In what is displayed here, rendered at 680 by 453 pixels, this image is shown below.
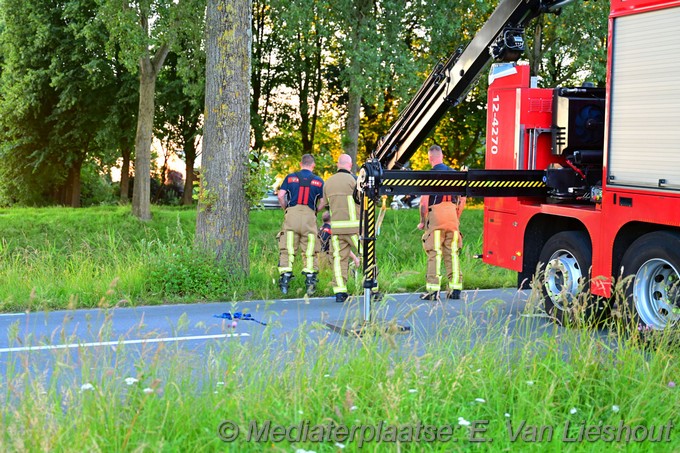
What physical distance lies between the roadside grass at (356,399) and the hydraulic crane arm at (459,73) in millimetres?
5282

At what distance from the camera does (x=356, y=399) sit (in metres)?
4.85

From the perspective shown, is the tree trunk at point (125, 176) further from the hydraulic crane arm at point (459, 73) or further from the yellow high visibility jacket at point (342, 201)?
the yellow high visibility jacket at point (342, 201)

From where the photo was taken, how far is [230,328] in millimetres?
5340

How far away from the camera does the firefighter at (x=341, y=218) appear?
37.3ft

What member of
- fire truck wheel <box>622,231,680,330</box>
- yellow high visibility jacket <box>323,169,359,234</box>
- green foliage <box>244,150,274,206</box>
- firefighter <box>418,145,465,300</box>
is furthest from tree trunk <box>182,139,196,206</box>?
fire truck wheel <box>622,231,680,330</box>

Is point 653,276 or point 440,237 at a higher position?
point 440,237

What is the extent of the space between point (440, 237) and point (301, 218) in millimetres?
1803

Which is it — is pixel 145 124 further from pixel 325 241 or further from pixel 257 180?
pixel 257 180

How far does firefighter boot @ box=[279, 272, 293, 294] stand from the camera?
1177 centimetres

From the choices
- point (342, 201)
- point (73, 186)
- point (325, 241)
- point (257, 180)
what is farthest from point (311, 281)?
point (73, 186)

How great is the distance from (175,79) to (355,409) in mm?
32371

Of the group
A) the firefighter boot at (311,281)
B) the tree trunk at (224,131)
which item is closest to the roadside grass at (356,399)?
the firefighter boot at (311,281)

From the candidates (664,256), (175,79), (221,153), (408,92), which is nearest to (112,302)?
(221,153)

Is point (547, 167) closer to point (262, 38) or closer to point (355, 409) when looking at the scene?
point (355, 409)
